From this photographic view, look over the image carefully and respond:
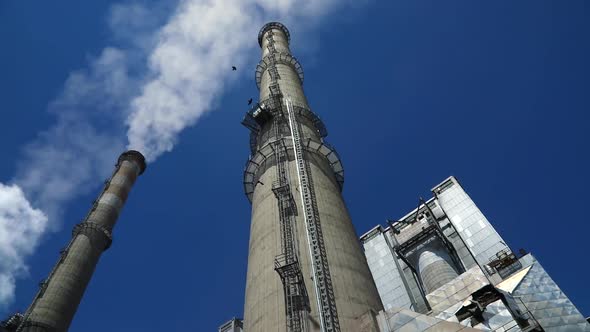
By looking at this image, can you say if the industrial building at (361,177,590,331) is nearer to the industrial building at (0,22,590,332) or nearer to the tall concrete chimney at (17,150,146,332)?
the industrial building at (0,22,590,332)

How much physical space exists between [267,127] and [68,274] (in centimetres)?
2431

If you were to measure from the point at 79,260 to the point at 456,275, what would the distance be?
112 ft

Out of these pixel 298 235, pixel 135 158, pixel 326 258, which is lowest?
pixel 326 258

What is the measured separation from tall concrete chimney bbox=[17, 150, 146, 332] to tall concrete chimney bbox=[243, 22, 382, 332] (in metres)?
21.7

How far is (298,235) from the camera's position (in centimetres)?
2122

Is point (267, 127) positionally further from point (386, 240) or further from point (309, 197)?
point (386, 240)

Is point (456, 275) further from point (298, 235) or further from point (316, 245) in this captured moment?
point (316, 245)

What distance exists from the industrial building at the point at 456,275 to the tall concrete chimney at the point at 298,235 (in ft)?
7.11

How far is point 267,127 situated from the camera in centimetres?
3272

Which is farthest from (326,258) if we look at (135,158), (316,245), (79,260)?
(135,158)

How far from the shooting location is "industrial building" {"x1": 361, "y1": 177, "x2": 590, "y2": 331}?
1844 centimetres

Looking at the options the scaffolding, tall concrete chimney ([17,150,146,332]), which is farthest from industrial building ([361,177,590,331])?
tall concrete chimney ([17,150,146,332])

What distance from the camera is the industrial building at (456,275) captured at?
18438 mm

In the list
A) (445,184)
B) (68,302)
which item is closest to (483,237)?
(445,184)
